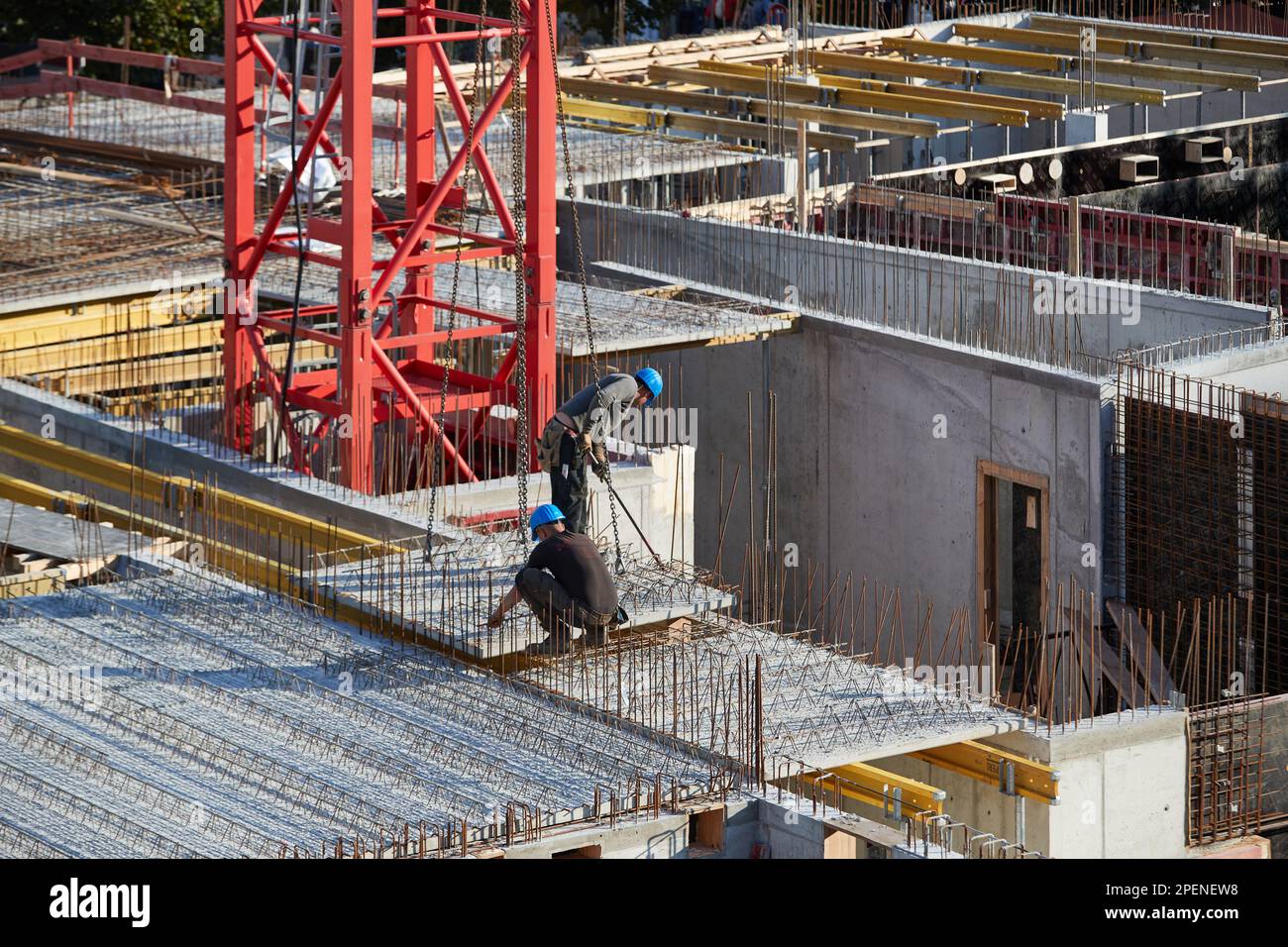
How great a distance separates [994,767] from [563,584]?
2.86 metres

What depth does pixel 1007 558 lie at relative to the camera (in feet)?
72.4

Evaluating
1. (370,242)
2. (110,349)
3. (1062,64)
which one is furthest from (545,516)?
(1062,64)

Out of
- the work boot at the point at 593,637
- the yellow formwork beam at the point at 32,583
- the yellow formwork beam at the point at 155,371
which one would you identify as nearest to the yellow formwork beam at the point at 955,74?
the yellow formwork beam at the point at 155,371

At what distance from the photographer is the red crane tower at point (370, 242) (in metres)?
20.1

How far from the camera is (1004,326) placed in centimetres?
2380

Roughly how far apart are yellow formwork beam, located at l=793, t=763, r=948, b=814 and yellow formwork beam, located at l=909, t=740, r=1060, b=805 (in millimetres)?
216

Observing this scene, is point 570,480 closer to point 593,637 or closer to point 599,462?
point 599,462

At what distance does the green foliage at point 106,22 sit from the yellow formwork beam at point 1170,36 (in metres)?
14.5

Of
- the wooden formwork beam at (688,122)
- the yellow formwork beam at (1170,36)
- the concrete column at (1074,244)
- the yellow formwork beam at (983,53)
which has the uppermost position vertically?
the yellow formwork beam at (1170,36)

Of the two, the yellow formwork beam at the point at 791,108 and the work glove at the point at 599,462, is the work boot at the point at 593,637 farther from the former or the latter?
the yellow formwork beam at the point at 791,108

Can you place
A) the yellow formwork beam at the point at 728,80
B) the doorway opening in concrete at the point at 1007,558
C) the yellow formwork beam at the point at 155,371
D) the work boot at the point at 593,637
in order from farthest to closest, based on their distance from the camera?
the yellow formwork beam at the point at 728,80 → the yellow formwork beam at the point at 155,371 → the doorway opening in concrete at the point at 1007,558 → the work boot at the point at 593,637

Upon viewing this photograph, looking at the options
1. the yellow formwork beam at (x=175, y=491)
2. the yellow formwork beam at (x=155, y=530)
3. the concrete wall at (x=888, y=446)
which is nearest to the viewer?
the yellow formwork beam at (x=155, y=530)
